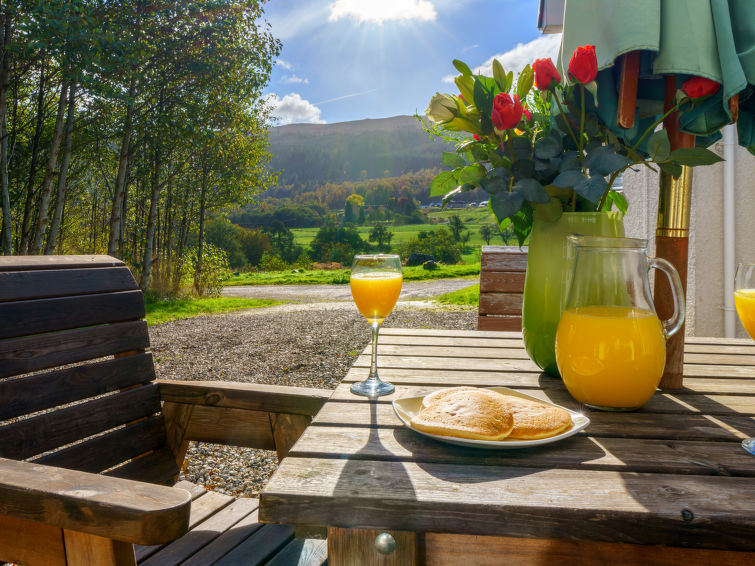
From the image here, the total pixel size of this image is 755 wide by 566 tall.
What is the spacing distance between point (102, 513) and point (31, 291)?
77 centimetres

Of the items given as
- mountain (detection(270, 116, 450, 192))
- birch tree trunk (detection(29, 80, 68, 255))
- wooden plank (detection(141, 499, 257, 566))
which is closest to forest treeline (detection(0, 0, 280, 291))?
birch tree trunk (detection(29, 80, 68, 255))

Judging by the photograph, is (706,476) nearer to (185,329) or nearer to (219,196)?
(185,329)

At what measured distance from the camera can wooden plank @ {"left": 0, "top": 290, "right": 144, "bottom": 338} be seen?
1.15 metres

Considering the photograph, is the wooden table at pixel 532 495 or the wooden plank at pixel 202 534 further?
the wooden plank at pixel 202 534

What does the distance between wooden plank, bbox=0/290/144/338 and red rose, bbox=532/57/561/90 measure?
1134mm

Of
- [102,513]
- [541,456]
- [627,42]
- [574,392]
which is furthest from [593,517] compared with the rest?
[627,42]

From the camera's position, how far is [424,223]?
48.7 meters

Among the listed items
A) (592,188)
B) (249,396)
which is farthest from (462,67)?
(249,396)

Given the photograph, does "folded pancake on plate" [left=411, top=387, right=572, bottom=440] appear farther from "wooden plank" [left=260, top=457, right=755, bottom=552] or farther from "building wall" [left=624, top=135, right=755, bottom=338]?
"building wall" [left=624, top=135, right=755, bottom=338]

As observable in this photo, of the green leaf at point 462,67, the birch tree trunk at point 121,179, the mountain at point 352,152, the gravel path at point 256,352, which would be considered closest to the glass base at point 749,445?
the green leaf at point 462,67

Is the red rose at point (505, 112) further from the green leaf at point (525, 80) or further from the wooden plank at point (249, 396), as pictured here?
the wooden plank at point (249, 396)

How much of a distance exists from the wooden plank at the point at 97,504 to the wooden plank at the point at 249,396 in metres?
0.57

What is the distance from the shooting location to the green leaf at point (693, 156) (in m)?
0.81

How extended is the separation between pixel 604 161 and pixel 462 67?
0.34 metres
